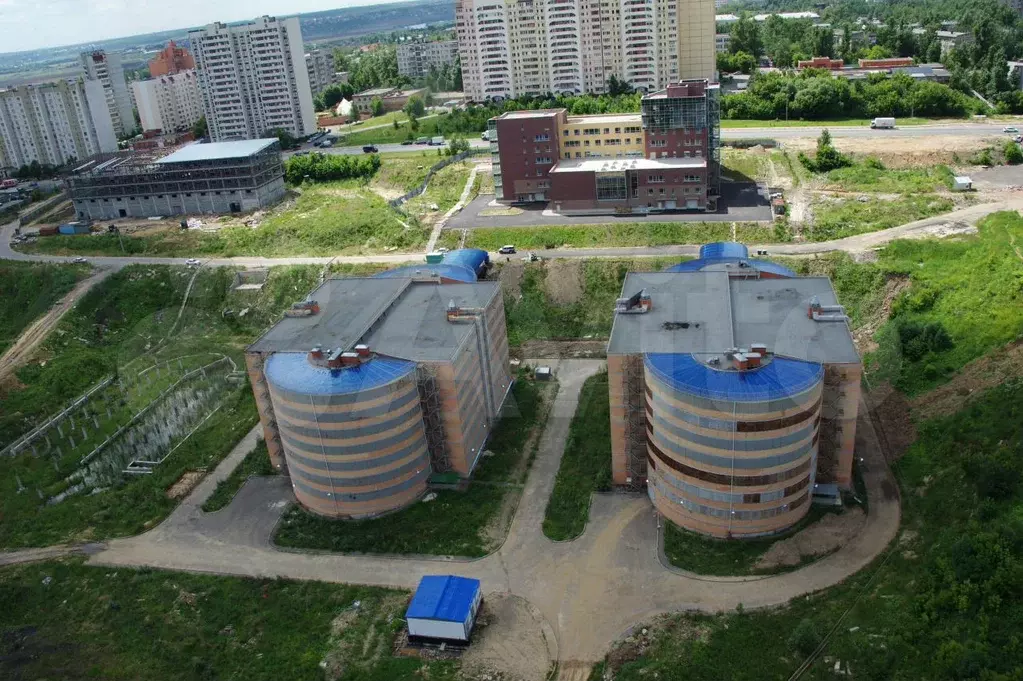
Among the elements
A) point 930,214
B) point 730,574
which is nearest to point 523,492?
point 730,574

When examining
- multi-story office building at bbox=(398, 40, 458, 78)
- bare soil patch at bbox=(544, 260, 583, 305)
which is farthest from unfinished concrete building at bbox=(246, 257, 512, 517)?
multi-story office building at bbox=(398, 40, 458, 78)

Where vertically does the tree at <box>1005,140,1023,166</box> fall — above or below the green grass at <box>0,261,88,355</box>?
above

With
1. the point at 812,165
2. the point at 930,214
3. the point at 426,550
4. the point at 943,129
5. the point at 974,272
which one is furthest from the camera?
the point at 943,129

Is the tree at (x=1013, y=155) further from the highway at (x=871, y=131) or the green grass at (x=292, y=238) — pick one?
the green grass at (x=292, y=238)

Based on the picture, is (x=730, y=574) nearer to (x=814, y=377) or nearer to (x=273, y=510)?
(x=814, y=377)

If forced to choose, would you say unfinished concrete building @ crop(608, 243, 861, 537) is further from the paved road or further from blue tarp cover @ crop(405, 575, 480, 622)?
the paved road

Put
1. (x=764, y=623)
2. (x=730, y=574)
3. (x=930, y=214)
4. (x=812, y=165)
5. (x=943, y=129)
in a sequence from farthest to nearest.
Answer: (x=943, y=129) < (x=812, y=165) < (x=930, y=214) < (x=730, y=574) < (x=764, y=623)
